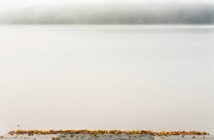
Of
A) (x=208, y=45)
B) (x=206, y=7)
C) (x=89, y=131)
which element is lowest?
(x=89, y=131)

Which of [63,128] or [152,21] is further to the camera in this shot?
[152,21]

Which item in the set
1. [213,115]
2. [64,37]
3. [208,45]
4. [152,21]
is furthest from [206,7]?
[64,37]

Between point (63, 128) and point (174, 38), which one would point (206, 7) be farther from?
point (63, 128)

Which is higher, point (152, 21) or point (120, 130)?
point (152, 21)

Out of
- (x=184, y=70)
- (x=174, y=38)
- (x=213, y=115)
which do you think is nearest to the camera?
(x=213, y=115)

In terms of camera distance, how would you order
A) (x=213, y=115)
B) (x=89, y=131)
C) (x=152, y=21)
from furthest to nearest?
1. (x=152, y=21)
2. (x=213, y=115)
3. (x=89, y=131)

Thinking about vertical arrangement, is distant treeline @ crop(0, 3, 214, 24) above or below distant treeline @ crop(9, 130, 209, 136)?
above

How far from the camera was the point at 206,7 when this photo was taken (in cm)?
957

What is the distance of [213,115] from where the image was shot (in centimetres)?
823

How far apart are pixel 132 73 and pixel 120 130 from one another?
221 cm

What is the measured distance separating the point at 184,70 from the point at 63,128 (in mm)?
2977

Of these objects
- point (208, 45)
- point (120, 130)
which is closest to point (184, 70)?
point (208, 45)

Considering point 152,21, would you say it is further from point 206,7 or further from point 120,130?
point 120,130

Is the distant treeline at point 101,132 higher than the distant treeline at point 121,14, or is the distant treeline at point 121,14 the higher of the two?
the distant treeline at point 121,14
